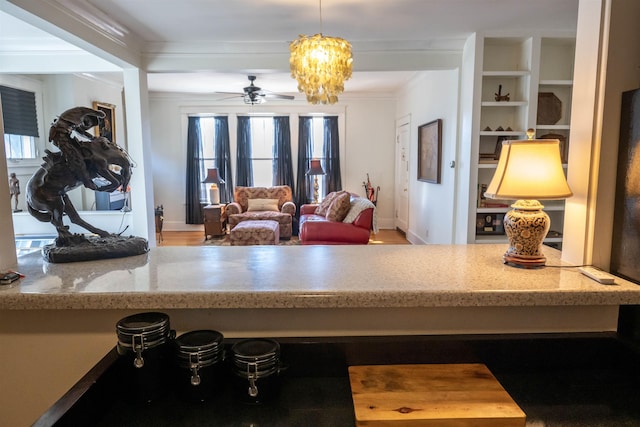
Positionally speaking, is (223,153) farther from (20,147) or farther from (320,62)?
(320,62)

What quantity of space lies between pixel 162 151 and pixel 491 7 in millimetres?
6199

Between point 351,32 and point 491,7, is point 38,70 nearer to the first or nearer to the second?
point 351,32

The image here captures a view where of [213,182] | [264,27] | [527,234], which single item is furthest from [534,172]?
[213,182]

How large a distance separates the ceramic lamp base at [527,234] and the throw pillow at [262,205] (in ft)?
18.9

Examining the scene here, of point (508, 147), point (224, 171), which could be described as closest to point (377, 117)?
point (224, 171)

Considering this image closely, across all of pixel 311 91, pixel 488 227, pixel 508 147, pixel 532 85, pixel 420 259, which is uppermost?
pixel 532 85

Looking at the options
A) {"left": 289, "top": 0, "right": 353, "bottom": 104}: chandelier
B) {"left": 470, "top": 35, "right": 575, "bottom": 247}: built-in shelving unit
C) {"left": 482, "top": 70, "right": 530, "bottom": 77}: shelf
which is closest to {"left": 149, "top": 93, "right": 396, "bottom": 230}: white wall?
{"left": 470, "top": 35, "right": 575, "bottom": 247}: built-in shelving unit

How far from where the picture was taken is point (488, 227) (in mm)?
4270

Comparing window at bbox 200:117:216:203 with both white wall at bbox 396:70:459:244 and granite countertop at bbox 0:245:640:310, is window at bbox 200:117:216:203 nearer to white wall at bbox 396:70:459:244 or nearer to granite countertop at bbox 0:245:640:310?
white wall at bbox 396:70:459:244

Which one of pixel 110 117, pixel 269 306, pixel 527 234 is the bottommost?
pixel 269 306

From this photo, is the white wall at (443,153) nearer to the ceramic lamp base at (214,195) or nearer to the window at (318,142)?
the window at (318,142)

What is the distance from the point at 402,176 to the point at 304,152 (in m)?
1.88

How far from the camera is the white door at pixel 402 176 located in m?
6.88

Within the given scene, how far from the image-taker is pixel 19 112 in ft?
16.2
